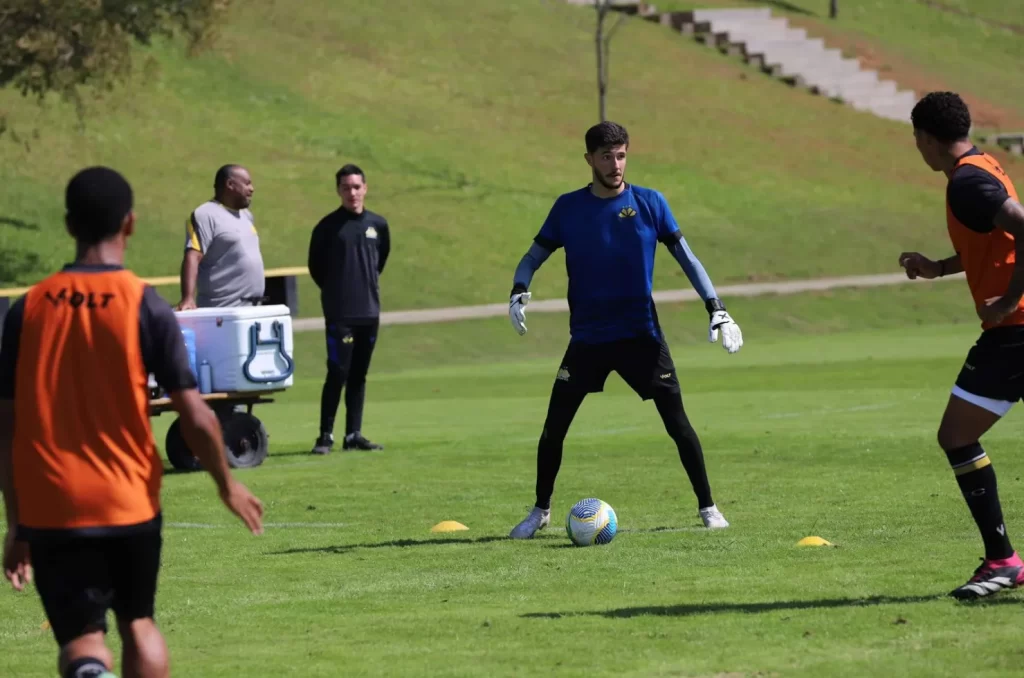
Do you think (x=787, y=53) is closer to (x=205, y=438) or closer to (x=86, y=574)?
(x=205, y=438)

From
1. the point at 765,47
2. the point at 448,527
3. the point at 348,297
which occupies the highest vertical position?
the point at 765,47

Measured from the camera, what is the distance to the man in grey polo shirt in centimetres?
1490

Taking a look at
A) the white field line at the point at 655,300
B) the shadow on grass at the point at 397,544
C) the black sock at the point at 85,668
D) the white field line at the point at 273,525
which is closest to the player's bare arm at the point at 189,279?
the white field line at the point at 273,525

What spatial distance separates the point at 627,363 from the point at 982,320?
313 centimetres

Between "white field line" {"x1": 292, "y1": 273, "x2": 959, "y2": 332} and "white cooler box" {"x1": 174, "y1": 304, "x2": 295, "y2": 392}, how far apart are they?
1490cm

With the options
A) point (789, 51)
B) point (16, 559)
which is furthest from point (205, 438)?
point (789, 51)

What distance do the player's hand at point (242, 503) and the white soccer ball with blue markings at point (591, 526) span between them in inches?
197

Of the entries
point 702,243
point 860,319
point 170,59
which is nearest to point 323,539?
point 860,319

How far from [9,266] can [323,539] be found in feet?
83.5

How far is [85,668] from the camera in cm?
532

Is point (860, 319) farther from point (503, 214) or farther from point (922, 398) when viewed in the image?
point (922, 398)

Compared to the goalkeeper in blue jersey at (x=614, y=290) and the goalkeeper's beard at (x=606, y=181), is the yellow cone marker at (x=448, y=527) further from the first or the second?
the goalkeeper's beard at (x=606, y=181)

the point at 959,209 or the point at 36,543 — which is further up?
the point at 959,209

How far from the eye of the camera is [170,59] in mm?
47062
